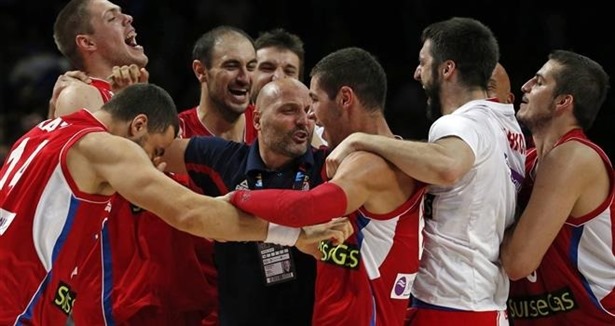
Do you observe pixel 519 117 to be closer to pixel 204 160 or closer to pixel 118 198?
pixel 204 160

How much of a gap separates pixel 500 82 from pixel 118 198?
8.27ft

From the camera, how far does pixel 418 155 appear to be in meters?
5.17

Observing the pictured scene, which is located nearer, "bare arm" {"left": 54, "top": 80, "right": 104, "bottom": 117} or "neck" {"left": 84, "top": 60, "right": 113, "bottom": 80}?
"bare arm" {"left": 54, "top": 80, "right": 104, "bottom": 117}

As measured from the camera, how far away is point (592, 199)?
19.2 feet

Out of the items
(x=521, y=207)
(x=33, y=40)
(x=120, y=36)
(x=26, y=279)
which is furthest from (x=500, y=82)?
(x=33, y=40)

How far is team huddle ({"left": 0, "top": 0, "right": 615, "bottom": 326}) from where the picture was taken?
5211 millimetres

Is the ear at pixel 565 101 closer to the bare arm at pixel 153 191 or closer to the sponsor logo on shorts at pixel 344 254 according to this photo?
the sponsor logo on shorts at pixel 344 254

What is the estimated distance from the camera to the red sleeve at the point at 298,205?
502cm

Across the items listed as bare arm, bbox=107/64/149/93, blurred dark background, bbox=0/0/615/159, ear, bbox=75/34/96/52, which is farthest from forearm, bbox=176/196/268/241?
blurred dark background, bbox=0/0/615/159

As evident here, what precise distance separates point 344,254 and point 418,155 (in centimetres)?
63

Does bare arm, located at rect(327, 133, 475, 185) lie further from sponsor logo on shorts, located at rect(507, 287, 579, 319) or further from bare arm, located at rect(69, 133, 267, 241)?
sponsor logo on shorts, located at rect(507, 287, 579, 319)

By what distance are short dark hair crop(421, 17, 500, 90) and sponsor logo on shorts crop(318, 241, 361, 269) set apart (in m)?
1.15

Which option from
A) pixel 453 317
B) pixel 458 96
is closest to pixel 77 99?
pixel 458 96

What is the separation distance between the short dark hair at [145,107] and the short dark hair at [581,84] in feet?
7.35
